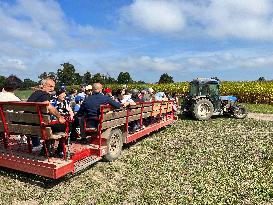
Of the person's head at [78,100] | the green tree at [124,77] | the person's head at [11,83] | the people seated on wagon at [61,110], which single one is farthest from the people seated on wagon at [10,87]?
the green tree at [124,77]

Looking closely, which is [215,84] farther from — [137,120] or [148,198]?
[148,198]

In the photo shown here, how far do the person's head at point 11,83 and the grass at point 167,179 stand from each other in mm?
1752

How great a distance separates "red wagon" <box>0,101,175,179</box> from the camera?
632 centimetres

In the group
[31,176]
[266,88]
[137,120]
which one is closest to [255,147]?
[137,120]

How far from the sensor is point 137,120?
10.5 meters

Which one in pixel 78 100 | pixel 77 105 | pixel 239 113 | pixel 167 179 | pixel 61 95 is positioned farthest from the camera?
pixel 239 113

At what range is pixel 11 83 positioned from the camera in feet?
24.9

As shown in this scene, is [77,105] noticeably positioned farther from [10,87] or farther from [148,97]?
[10,87]

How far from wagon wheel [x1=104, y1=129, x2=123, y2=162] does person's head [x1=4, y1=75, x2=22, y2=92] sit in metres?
2.33

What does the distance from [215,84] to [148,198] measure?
10.8 metres

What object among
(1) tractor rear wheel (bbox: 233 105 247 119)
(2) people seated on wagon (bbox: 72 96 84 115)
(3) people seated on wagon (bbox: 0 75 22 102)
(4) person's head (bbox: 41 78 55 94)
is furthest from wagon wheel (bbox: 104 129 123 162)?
(1) tractor rear wheel (bbox: 233 105 247 119)

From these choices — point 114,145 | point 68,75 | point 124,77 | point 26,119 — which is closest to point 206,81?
point 114,145

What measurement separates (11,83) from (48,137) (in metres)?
1.95

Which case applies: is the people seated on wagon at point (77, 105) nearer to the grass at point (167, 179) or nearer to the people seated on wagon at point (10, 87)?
the grass at point (167, 179)
